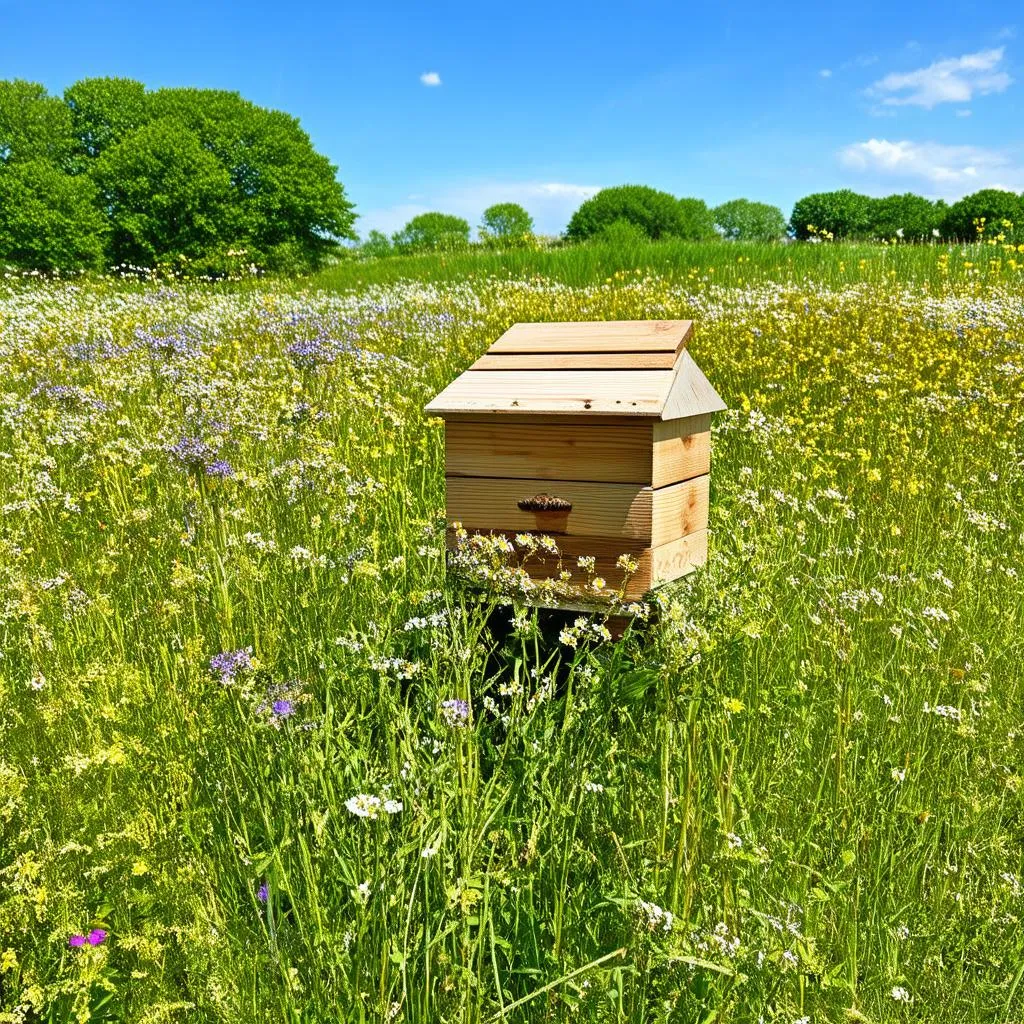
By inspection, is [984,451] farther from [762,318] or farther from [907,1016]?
[907,1016]

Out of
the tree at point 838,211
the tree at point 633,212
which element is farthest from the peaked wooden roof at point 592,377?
the tree at point 838,211

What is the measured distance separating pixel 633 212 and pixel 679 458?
41.6 metres

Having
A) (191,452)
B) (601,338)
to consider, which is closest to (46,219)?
(191,452)

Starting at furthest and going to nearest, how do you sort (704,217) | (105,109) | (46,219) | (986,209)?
(704,217) < (105,109) < (46,219) < (986,209)

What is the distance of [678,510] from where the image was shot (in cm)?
335

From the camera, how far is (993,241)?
1802 centimetres

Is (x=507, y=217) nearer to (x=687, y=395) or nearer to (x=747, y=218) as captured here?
(x=747, y=218)

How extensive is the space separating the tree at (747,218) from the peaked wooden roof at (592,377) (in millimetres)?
65569

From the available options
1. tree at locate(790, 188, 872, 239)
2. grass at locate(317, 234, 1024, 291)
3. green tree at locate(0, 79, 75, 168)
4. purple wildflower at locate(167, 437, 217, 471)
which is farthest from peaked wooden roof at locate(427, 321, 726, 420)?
green tree at locate(0, 79, 75, 168)

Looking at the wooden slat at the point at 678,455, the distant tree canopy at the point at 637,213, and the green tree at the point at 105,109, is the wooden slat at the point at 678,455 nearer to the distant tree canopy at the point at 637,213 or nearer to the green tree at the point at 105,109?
the distant tree canopy at the point at 637,213

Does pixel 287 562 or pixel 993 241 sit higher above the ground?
pixel 993 241

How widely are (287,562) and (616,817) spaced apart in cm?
183

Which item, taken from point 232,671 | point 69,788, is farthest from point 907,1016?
point 69,788

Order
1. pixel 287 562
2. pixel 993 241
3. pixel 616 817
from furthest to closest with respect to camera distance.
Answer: pixel 993 241, pixel 287 562, pixel 616 817
